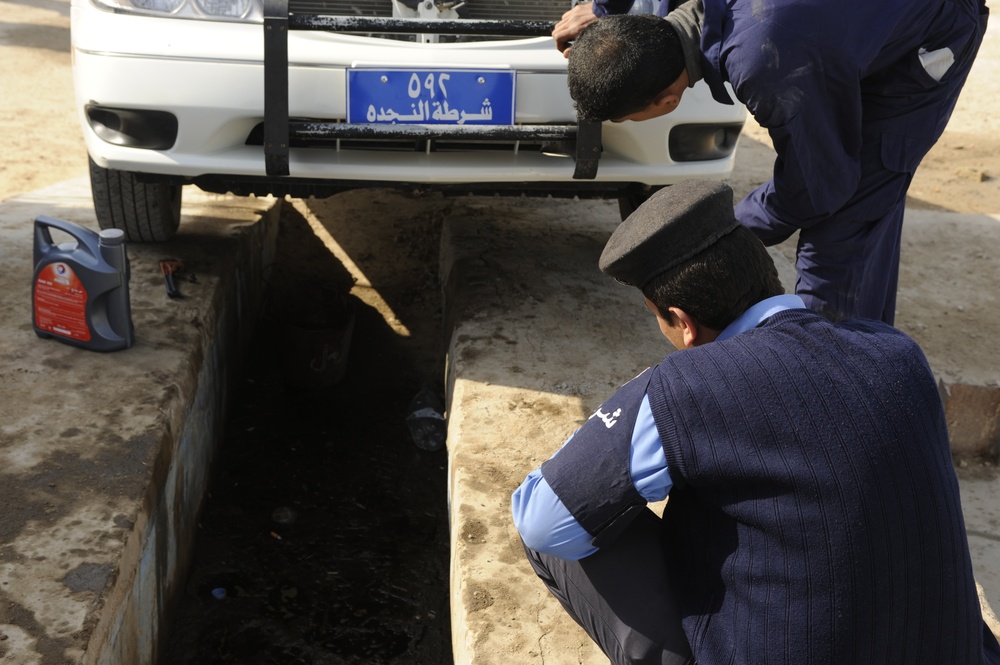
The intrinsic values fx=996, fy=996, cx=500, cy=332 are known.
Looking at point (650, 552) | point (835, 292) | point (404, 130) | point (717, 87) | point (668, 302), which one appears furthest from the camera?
point (404, 130)

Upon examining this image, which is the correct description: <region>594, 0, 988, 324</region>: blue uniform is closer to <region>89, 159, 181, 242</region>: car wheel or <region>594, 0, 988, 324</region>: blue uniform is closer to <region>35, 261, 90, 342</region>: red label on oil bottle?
<region>35, 261, 90, 342</region>: red label on oil bottle

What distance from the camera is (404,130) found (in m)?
3.08

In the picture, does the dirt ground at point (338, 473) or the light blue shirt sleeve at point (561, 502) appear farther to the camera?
the dirt ground at point (338, 473)

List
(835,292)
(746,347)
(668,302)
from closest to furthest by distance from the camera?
(746,347) → (668,302) → (835,292)

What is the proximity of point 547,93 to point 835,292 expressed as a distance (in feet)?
3.68

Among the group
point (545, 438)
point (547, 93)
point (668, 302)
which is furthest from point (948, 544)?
point (547, 93)

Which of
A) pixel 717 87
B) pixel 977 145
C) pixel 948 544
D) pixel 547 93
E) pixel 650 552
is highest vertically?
pixel 717 87

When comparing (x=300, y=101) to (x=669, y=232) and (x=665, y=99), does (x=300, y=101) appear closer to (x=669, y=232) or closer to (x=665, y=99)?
(x=665, y=99)

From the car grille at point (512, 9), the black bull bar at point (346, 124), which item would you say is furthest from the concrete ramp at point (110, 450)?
→ the car grille at point (512, 9)

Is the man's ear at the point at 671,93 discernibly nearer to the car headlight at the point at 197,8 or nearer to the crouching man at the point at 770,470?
the crouching man at the point at 770,470

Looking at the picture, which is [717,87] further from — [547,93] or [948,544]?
[948,544]

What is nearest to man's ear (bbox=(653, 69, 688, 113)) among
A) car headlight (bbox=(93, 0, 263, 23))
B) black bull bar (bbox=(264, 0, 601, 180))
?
black bull bar (bbox=(264, 0, 601, 180))

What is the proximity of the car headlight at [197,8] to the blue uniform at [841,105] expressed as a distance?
1.51 metres

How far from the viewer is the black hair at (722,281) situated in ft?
5.62
